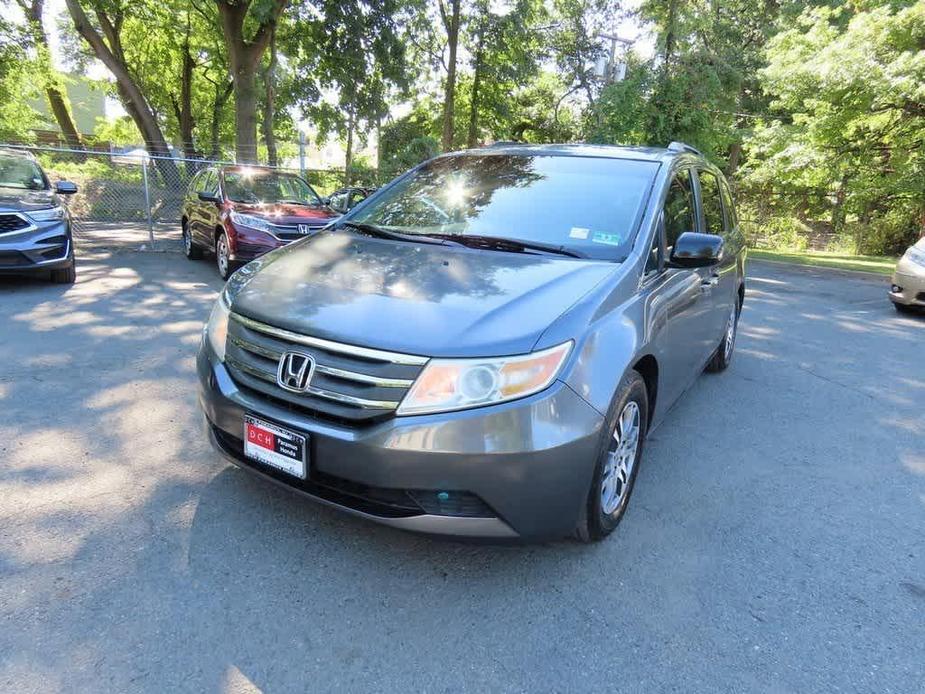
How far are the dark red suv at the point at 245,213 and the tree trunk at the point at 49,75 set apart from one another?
16.5 meters

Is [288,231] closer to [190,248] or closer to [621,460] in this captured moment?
Answer: [190,248]

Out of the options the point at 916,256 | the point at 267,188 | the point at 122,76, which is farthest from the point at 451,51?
the point at 916,256

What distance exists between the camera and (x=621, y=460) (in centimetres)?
274

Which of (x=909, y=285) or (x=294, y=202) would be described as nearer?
(x=909, y=285)

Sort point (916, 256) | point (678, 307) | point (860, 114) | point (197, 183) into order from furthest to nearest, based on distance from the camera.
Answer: point (860, 114) → point (197, 183) → point (916, 256) → point (678, 307)

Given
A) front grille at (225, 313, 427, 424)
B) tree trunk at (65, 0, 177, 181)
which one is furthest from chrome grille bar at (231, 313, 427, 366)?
tree trunk at (65, 0, 177, 181)

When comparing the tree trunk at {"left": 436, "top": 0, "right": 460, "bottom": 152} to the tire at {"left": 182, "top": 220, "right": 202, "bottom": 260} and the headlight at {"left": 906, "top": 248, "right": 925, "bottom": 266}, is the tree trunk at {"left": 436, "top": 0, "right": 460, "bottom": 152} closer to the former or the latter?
the tire at {"left": 182, "top": 220, "right": 202, "bottom": 260}

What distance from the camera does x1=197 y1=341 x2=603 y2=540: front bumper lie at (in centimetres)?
208

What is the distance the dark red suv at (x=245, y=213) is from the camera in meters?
8.00

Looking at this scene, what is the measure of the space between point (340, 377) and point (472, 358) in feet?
1.63

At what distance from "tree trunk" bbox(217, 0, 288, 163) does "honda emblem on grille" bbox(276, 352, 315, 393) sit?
49.4 ft

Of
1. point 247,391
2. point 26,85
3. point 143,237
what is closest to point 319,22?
point 143,237

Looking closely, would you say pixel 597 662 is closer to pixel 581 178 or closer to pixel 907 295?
pixel 581 178

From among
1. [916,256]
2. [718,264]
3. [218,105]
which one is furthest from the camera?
[218,105]
